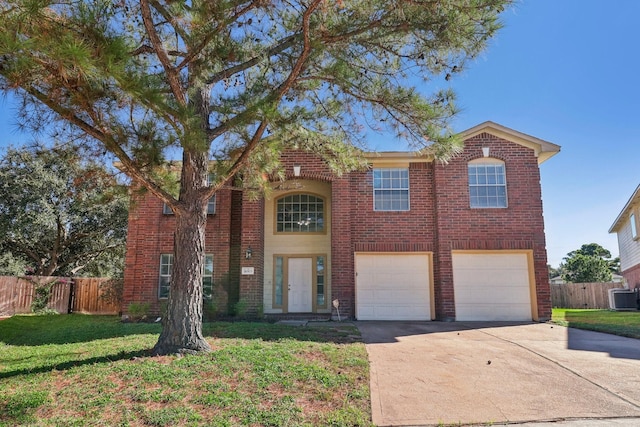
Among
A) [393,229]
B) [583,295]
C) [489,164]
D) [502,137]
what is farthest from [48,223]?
[583,295]

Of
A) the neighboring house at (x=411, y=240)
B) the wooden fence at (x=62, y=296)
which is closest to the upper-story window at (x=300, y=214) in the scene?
the neighboring house at (x=411, y=240)

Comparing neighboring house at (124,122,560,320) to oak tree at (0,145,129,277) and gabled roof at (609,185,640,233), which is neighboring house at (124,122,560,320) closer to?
oak tree at (0,145,129,277)

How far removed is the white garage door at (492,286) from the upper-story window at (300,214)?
14.7 ft

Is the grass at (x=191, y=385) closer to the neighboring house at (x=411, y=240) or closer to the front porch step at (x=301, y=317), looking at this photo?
the front porch step at (x=301, y=317)

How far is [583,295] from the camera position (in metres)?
22.5

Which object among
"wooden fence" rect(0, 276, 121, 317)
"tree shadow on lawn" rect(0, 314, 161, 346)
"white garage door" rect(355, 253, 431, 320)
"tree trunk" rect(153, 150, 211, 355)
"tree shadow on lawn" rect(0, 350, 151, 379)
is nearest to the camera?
"tree shadow on lawn" rect(0, 350, 151, 379)

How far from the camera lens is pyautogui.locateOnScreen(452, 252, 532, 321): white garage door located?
488 inches

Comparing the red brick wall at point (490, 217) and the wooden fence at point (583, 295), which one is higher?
the red brick wall at point (490, 217)

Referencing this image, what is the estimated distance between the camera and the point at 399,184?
13180 mm

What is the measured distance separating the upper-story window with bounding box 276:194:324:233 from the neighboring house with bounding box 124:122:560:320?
37.8 inches

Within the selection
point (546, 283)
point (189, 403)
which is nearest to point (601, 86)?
point (546, 283)

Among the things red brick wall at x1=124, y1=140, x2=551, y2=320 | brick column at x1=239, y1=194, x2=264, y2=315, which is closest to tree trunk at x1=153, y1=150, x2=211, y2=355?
brick column at x1=239, y1=194, x2=264, y2=315

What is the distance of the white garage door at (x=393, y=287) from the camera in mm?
12648

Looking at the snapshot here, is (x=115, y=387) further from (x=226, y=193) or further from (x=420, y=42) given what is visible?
(x=226, y=193)
